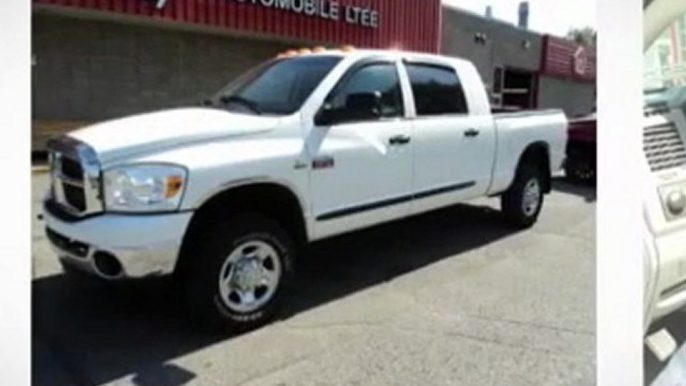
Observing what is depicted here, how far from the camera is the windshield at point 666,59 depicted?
232 centimetres

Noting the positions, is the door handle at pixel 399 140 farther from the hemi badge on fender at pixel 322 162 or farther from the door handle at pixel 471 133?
the door handle at pixel 471 133

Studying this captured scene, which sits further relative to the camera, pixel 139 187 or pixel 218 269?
pixel 218 269

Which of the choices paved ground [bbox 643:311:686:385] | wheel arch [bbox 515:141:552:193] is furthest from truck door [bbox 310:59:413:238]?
paved ground [bbox 643:311:686:385]

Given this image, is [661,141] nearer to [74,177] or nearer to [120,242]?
[120,242]

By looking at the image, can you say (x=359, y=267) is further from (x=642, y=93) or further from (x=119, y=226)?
(x=642, y=93)

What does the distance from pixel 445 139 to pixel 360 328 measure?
1.23 m

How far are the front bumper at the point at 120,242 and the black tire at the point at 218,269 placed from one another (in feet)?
0.38

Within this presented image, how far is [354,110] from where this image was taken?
2.94 meters

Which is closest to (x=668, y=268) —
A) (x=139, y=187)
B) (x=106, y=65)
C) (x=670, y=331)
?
(x=670, y=331)

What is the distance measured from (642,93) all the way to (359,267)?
1.55m

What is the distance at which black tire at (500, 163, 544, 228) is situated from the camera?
12.8 feet

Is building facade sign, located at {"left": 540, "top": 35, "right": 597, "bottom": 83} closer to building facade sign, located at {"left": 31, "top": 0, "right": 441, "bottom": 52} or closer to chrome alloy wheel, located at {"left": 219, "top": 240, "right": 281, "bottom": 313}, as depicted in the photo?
building facade sign, located at {"left": 31, "top": 0, "right": 441, "bottom": 52}

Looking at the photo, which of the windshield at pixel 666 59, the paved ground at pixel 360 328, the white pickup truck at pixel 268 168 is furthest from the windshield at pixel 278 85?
the windshield at pixel 666 59

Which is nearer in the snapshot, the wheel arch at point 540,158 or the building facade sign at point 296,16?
the building facade sign at point 296,16
